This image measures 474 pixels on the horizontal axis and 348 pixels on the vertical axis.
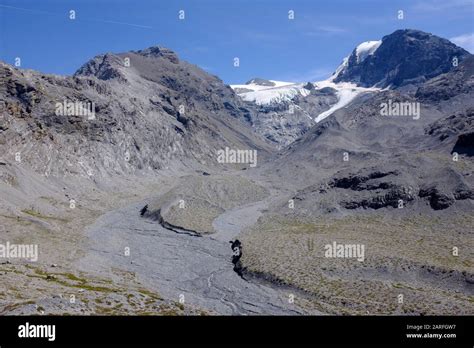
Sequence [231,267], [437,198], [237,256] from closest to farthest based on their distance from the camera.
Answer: [231,267], [237,256], [437,198]

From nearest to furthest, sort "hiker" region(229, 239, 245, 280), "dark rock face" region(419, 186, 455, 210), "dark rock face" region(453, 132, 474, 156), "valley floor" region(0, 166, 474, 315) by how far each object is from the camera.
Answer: "valley floor" region(0, 166, 474, 315) < "hiker" region(229, 239, 245, 280) < "dark rock face" region(419, 186, 455, 210) < "dark rock face" region(453, 132, 474, 156)

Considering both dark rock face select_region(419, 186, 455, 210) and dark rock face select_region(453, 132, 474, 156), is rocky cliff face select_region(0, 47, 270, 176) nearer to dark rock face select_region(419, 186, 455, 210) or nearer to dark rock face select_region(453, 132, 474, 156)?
dark rock face select_region(419, 186, 455, 210)

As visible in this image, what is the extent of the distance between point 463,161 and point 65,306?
94021 mm

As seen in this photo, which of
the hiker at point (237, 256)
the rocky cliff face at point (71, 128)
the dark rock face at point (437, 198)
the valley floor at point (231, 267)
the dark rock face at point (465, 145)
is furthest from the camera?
the rocky cliff face at point (71, 128)

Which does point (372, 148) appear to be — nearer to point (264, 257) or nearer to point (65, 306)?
point (264, 257)

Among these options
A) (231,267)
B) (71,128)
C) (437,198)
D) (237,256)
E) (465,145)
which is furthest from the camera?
(71,128)

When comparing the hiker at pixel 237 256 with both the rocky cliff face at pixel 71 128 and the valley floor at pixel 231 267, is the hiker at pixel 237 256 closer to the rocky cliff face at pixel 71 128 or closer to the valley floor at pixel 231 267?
the valley floor at pixel 231 267

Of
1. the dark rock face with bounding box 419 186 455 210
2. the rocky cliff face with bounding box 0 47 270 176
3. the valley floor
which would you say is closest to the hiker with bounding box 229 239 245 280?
the valley floor

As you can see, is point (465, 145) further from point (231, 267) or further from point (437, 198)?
point (231, 267)

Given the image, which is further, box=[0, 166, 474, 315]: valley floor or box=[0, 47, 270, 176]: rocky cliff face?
box=[0, 47, 270, 176]: rocky cliff face

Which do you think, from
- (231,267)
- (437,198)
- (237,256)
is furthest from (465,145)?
(231,267)

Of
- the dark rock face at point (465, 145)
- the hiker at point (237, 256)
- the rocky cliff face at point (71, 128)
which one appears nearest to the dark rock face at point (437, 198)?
the dark rock face at point (465, 145)

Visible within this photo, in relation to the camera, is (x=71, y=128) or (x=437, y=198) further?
(x=71, y=128)
